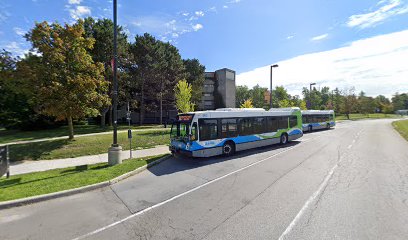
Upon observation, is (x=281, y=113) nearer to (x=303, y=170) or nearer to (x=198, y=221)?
(x=303, y=170)

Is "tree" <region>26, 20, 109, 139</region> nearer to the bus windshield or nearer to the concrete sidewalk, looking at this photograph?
the concrete sidewalk

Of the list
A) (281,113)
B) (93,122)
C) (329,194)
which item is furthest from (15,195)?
(93,122)

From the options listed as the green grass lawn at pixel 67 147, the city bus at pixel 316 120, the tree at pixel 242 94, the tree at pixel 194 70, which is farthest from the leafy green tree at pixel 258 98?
the green grass lawn at pixel 67 147

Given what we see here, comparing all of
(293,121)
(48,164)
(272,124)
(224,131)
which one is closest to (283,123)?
(272,124)

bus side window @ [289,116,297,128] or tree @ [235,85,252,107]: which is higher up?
tree @ [235,85,252,107]

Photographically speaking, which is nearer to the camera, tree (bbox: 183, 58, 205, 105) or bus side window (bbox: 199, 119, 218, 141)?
bus side window (bbox: 199, 119, 218, 141)

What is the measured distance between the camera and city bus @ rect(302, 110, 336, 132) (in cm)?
2658

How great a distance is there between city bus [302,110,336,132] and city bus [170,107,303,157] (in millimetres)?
11465

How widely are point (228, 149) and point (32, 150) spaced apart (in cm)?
1330

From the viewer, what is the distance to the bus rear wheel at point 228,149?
12609 mm

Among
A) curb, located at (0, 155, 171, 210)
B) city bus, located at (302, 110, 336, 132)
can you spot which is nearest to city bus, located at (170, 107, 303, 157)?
curb, located at (0, 155, 171, 210)

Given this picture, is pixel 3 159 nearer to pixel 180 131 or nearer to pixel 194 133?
pixel 180 131

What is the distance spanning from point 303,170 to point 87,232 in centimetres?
820

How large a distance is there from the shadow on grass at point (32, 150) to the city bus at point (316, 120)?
83.3 feet
